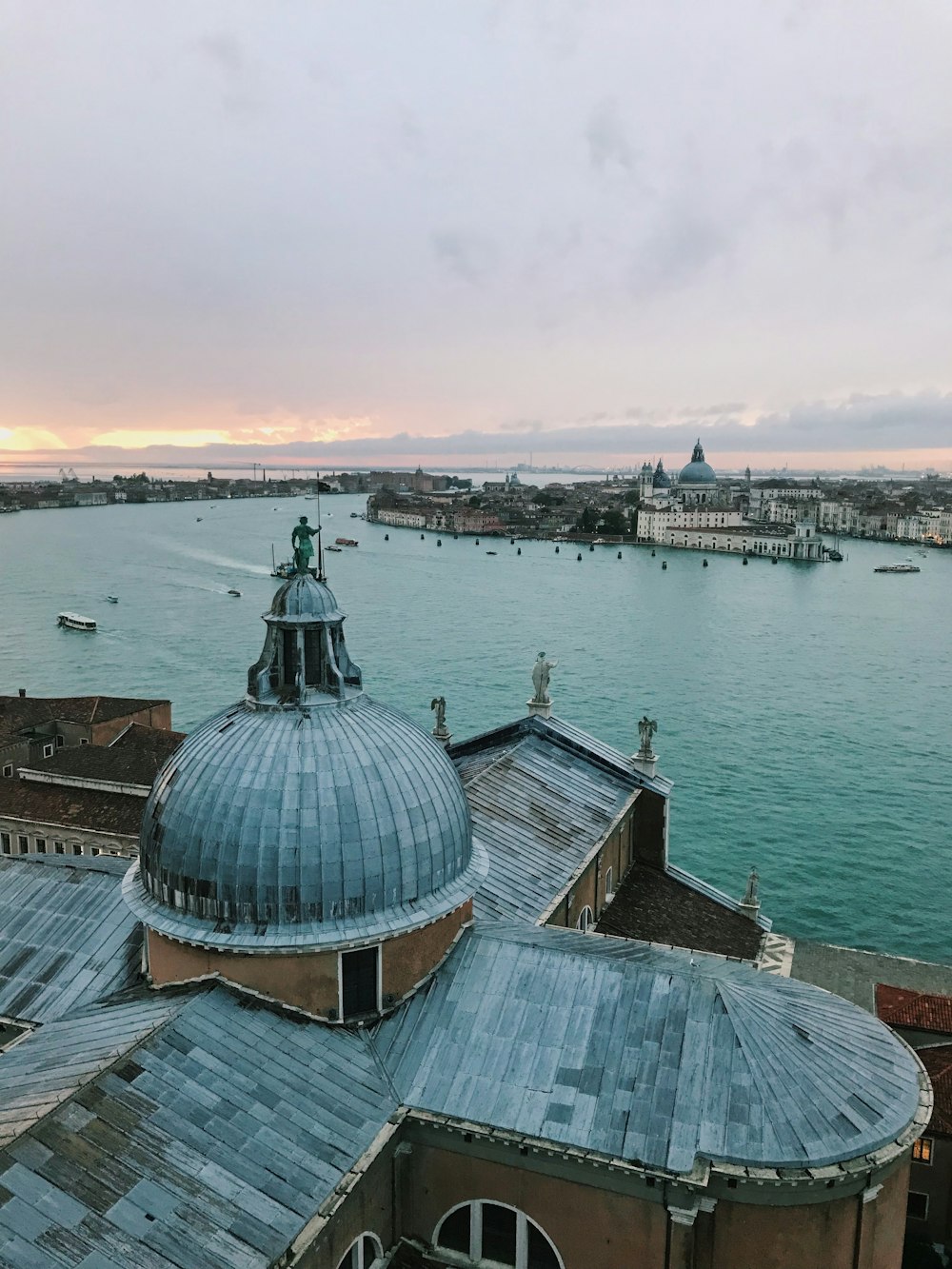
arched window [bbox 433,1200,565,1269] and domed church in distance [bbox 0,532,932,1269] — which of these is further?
arched window [bbox 433,1200,565,1269]

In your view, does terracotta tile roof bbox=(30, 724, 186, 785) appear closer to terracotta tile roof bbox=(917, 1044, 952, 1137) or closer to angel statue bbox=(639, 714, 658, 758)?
angel statue bbox=(639, 714, 658, 758)

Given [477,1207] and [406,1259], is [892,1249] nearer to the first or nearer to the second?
[477,1207]

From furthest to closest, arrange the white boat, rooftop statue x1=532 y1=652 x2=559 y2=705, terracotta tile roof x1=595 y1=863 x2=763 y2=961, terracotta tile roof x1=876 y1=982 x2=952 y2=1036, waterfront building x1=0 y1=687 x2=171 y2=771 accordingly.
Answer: the white boat → waterfront building x1=0 y1=687 x2=171 y2=771 → rooftop statue x1=532 y1=652 x2=559 y2=705 → terracotta tile roof x1=595 y1=863 x2=763 y2=961 → terracotta tile roof x1=876 y1=982 x2=952 y2=1036

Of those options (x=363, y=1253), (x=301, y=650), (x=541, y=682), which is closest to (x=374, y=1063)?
(x=363, y=1253)

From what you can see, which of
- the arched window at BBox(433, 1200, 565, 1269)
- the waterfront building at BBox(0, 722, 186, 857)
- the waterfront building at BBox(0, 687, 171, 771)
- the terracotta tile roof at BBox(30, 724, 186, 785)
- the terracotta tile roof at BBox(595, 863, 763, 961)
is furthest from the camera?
the waterfront building at BBox(0, 687, 171, 771)

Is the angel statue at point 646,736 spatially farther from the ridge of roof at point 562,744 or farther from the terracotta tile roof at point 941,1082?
the terracotta tile roof at point 941,1082

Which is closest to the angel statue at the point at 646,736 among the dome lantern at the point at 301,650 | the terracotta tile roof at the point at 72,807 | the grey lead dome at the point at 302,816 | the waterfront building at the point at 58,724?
the grey lead dome at the point at 302,816

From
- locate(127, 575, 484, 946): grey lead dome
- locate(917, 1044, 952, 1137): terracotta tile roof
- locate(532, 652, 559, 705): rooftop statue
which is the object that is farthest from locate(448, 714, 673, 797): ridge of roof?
locate(127, 575, 484, 946): grey lead dome

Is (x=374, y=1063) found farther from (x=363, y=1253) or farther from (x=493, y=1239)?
(x=493, y=1239)
